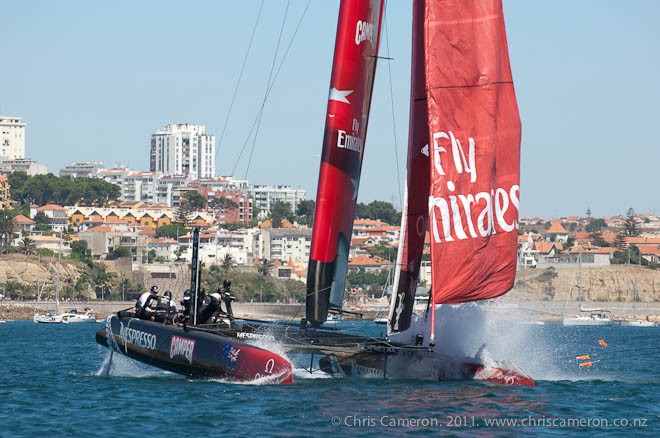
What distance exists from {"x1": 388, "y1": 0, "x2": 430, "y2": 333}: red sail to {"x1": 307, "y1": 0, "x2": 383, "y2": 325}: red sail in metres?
1.39

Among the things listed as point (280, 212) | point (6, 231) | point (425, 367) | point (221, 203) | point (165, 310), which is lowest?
point (425, 367)

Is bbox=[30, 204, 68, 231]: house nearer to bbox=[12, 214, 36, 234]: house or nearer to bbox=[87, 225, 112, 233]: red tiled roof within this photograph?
bbox=[12, 214, 36, 234]: house

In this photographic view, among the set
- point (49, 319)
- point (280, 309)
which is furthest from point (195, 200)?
point (49, 319)

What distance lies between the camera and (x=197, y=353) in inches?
806

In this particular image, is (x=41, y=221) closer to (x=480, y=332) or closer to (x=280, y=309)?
(x=280, y=309)

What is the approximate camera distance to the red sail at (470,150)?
19.9 meters

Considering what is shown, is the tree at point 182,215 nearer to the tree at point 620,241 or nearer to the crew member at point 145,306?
the tree at point 620,241

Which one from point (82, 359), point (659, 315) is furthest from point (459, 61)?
point (659, 315)

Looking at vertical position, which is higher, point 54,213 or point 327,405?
point 54,213

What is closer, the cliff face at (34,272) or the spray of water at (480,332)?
the spray of water at (480,332)

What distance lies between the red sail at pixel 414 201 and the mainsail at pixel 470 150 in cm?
82

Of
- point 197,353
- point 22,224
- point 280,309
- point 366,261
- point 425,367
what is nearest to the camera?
point 197,353

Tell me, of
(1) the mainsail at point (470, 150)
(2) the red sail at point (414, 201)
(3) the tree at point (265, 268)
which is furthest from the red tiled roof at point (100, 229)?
(1) the mainsail at point (470, 150)

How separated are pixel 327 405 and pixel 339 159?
18.3 feet
